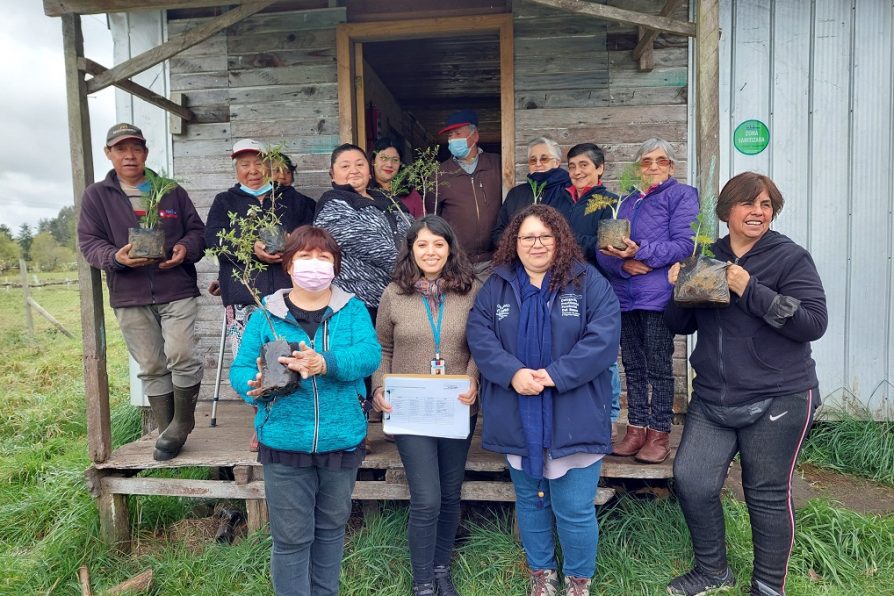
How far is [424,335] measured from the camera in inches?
109

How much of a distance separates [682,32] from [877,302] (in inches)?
115

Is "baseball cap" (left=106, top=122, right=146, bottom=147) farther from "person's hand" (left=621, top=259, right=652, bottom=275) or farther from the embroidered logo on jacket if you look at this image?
"person's hand" (left=621, top=259, right=652, bottom=275)

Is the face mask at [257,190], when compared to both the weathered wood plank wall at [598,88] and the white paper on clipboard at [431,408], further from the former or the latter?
the weathered wood plank wall at [598,88]

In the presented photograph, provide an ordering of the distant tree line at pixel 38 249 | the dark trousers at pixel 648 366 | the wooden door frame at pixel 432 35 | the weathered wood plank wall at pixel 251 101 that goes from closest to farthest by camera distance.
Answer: the dark trousers at pixel 648 366 < the wooden door frame at pixel 432 35 < the weathered wood plank wall at pixel 251 101 < the distant tree line at pixel 38 249

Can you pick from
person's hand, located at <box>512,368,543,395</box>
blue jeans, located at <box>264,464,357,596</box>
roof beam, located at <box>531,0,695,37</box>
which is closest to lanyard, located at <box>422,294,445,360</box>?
person's hand, located at <box>512,368,543,395</box>

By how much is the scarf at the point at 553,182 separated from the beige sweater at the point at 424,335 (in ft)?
3.16

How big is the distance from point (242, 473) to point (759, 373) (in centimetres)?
278

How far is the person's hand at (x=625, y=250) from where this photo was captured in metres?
2.88

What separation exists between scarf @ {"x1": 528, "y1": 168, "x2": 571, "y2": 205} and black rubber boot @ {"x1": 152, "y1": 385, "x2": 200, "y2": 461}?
236 cm

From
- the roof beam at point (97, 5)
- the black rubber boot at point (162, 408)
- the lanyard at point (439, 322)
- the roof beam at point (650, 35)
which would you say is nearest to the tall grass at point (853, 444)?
the roof beam at point (650, 35)

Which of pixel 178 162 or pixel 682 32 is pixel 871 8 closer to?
pixel 682 32

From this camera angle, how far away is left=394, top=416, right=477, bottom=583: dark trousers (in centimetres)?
269

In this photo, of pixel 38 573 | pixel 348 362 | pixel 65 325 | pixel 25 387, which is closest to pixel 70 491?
pixel 38 573

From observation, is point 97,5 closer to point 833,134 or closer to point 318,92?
point 318,92
